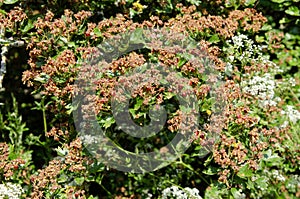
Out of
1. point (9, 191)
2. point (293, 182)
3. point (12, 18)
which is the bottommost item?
point (293, 182)

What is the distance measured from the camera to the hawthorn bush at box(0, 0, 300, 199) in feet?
8.10

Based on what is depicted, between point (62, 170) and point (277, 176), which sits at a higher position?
point (62, 170)

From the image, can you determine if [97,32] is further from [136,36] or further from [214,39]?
[214,39]

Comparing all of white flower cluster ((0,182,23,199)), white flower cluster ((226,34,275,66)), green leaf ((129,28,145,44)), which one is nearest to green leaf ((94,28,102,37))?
green leaf ((129,28,145,44))

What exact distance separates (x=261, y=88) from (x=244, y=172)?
580mm

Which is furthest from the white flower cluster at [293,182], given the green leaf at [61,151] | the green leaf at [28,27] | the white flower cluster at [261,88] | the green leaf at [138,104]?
the green leaf at [28,27]

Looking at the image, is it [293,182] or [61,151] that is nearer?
[61,151]

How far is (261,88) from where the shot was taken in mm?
2826

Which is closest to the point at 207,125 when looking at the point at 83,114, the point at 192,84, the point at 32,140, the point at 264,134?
the point at 192,84

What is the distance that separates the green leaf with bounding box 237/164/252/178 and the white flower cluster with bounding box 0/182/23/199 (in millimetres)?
1279

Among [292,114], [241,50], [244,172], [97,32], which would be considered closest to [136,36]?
[97,32]

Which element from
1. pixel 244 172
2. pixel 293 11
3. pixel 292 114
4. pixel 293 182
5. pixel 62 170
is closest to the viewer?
pixel 244 172

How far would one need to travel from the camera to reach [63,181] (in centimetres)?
265

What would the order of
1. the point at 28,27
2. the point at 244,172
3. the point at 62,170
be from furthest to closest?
the point at 28,27
the point at 62,170
the point at 244,172
